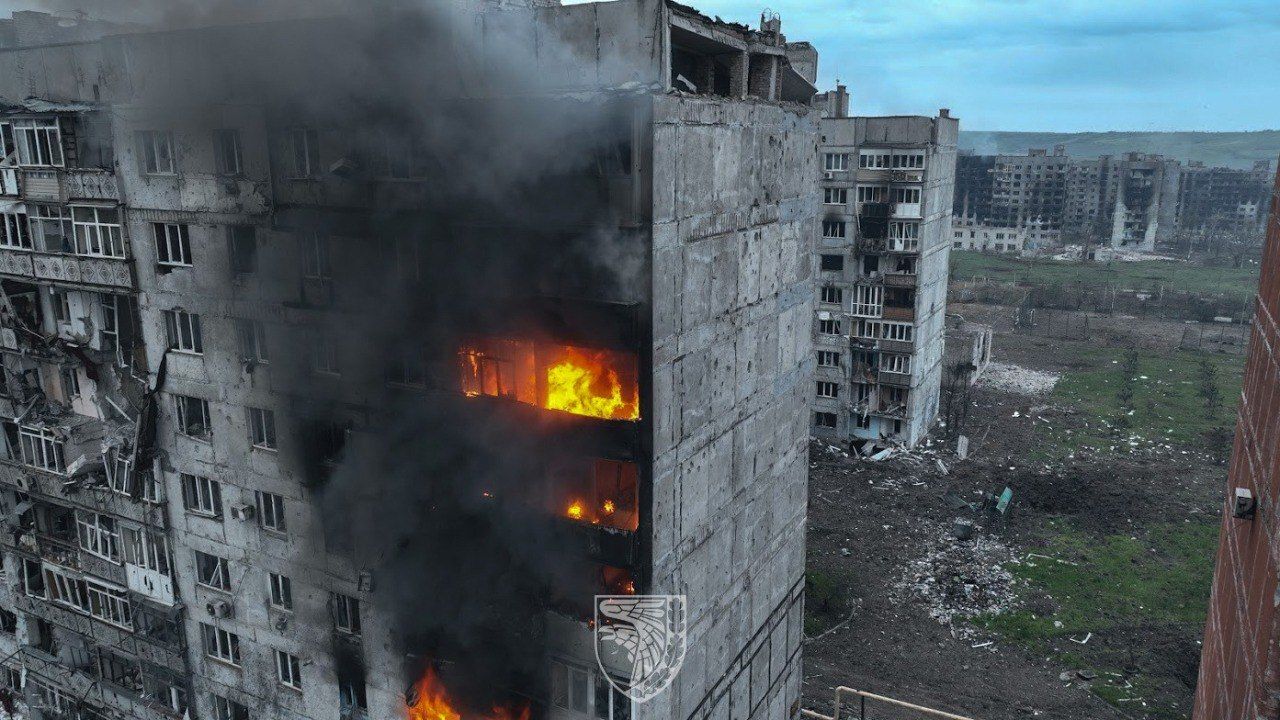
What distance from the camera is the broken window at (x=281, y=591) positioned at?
46.2ft

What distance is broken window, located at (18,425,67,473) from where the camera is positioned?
51.2 feet

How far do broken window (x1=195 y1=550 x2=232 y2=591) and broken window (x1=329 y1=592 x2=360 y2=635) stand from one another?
8.55ft

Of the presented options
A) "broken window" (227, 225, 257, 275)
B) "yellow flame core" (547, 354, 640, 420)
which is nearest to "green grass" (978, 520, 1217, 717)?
"yellow flame core" (547, 354, 640, 420)

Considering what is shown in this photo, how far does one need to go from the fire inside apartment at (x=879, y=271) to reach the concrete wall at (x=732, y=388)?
21803 mm

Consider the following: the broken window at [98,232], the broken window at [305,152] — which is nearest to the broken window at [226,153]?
the broken window at [305,152]

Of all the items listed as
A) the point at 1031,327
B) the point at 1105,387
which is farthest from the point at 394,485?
the point at 1031,327

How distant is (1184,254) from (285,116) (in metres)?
112

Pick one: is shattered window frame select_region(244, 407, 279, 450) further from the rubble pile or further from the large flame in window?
the rubble pile

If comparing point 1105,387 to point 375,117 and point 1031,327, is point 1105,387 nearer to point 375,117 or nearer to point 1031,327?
point 1031,327

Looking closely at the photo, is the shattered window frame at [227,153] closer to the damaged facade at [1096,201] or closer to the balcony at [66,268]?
the balcony at [66,268]

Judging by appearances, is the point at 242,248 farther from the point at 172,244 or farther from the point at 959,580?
the point at 959,580

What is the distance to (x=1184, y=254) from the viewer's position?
320 ft

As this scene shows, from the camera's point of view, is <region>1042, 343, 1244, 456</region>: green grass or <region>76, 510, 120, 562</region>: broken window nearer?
<region>76, 510, 120, 562</region>: broken window

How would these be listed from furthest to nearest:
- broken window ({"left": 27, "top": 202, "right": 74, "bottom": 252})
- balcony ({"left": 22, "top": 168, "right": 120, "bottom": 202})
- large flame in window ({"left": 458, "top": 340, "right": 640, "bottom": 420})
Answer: broken window ({"left": 27, "top": 202, "right": 74, "bottom": 252})
balcony ({"left": 22, "top": 168, "right": 120, "bottom": 202})
large flame in window ({"left": 458, "top": 340, "right": 640, "bottom": 420})
